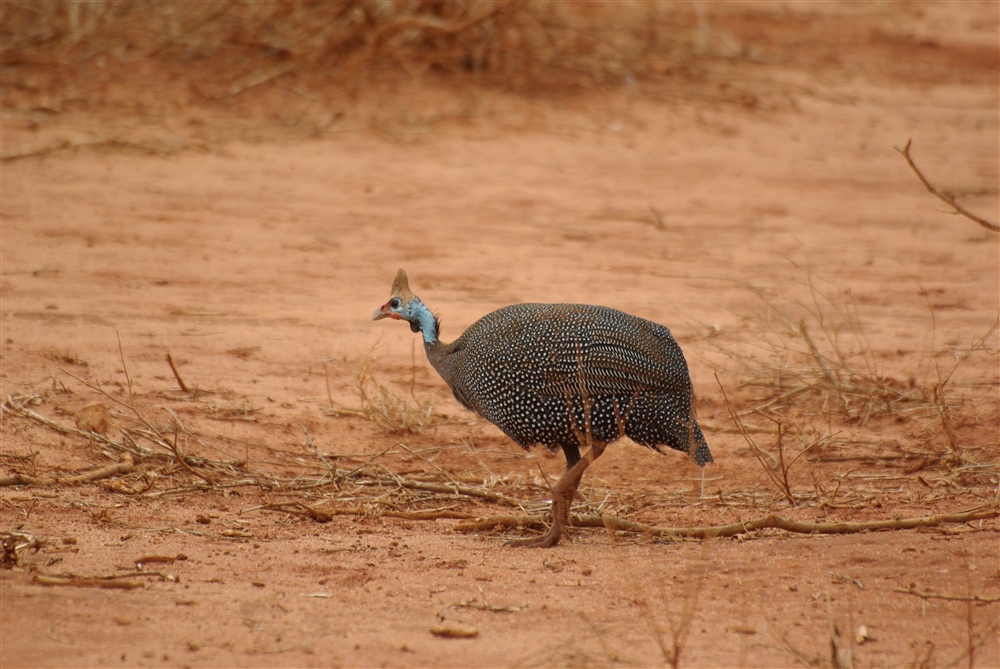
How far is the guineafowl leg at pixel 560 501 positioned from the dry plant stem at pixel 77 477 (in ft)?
5.10

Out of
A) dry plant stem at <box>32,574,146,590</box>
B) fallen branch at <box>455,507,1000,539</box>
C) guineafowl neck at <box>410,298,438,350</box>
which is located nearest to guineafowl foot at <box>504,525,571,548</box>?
fallen branch at <box>455,507,1000,539</box>

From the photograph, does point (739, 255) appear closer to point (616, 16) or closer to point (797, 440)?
point (797, 440)

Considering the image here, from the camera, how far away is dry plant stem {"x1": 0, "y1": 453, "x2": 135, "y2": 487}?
4211 mm

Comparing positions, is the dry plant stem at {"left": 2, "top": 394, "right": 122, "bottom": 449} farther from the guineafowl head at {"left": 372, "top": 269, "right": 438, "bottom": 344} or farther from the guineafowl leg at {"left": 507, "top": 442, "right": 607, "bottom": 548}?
the guineafowl leg at {"left": 507, "top": 442, "right": 607, "bottom": 548}

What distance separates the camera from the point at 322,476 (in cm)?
464

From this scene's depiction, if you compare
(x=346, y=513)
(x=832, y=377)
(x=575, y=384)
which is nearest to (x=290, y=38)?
(x=832, y=377)

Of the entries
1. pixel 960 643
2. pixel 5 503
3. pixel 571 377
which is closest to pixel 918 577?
pixel 960 643

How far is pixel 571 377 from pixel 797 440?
5.26ft

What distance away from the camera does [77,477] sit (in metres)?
4.30

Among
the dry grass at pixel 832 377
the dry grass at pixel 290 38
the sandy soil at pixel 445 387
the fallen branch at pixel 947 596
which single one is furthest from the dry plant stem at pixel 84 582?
the dry grass at pixel 290 38

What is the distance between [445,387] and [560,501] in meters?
1.71

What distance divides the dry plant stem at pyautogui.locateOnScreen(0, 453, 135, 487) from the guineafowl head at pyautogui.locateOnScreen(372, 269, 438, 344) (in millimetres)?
1135

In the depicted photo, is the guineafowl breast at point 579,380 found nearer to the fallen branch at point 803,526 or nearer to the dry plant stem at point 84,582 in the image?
the fallen branch at point 803,526


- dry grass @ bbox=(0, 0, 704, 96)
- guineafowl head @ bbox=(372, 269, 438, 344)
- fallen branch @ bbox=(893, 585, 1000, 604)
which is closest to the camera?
fallen branch @ bbox=(893, 585, 1000, 604)
